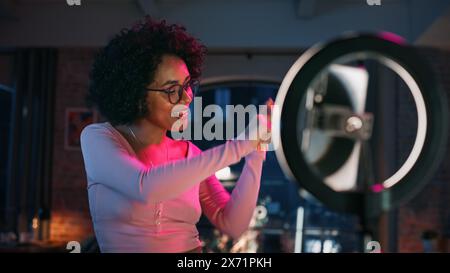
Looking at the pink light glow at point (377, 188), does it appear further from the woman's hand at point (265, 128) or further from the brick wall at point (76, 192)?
the brick wall at point (76, 192)

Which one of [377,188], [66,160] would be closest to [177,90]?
[377,188]

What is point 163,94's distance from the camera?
1.21 m

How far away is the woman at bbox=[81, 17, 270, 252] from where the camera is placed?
1117mm

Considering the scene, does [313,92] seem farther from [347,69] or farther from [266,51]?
[266,51]

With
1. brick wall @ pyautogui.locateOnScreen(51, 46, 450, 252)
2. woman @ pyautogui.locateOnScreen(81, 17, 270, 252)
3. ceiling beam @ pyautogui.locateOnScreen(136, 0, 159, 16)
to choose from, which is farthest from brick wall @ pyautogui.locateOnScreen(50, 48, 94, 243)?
woman @ pyautogui.locateOnScreen(81, 17, 270, 252)

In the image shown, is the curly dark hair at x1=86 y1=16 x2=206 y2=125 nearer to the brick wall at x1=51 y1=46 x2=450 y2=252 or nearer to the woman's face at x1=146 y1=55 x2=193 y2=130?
the woman's face at x1=146 y1=55 x2=193 y2=130

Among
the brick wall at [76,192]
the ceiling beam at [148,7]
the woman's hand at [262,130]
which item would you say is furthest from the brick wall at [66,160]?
the woman's hand at [262,130]

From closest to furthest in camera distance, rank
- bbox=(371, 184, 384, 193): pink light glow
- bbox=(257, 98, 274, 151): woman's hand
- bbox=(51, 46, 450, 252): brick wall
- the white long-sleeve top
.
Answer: bbox=(371, 184, 384, 193): pink light glow, bbox=(257, 98, 274, 151): woman's hand, the white long-sleeve top, bbox=(51, 46, 450, 252): brick wall

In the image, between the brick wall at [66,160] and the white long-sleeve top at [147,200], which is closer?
the white long-sleeve top at [147,200]

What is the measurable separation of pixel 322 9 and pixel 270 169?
0.54 metres

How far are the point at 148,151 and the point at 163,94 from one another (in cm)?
14

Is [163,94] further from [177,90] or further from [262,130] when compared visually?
[262,130]

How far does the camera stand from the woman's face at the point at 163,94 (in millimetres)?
1212

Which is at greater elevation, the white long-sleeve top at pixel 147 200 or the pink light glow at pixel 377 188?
the pink light glow at pixel 377 188
